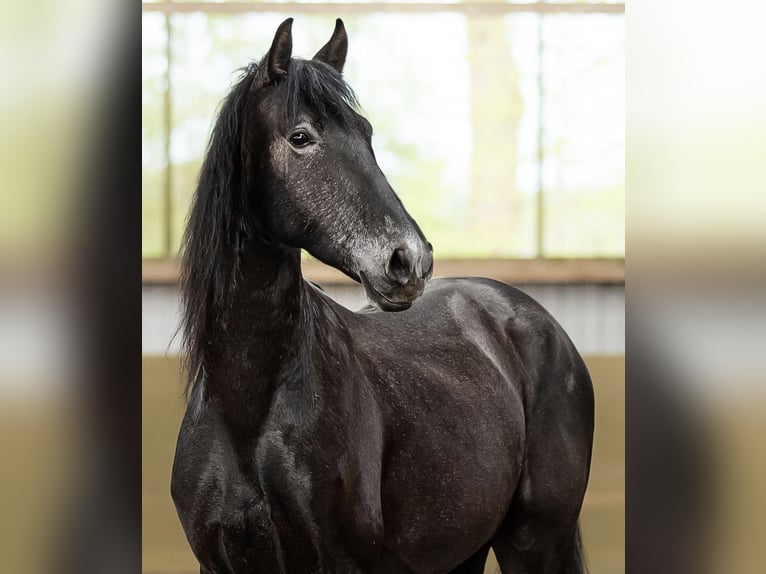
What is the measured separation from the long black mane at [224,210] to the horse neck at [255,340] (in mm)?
20

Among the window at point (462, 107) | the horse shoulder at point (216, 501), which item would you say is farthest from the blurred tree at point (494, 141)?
the horse shoulder at point (216, 501)

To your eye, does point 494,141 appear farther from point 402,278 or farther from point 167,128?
point 402,278

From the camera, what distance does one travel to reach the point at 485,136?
2.18 m

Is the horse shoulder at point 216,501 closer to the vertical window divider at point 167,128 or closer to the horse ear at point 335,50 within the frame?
the horse ear at point 335,50

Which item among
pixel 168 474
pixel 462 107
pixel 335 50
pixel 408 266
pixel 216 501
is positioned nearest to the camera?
pixel 408 266

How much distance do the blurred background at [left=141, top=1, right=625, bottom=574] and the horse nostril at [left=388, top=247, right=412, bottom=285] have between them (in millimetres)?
952

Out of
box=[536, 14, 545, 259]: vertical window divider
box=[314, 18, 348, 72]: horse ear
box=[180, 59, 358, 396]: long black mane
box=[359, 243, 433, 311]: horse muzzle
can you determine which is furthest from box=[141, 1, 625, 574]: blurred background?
box=[359, 243, 433, 311]: horse muzzle

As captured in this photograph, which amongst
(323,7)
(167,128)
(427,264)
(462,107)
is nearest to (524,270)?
(462,107)

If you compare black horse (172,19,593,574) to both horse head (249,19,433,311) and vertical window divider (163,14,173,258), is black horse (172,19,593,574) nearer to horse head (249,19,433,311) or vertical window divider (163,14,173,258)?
horse head (249,19,433,311)

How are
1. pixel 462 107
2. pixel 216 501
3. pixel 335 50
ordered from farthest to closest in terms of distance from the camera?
pixel 462 107 < pixel 335 50 < pixel 216 501

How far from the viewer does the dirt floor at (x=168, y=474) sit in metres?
2.05

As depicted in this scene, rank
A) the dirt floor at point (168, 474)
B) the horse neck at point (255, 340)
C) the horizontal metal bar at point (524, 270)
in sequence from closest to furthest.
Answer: the horse neck at point (255, 340) → the dirt floor at point (168, 474) → the horizontal metal bar at point (524, 270)

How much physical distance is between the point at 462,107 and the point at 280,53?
99 centimetres
